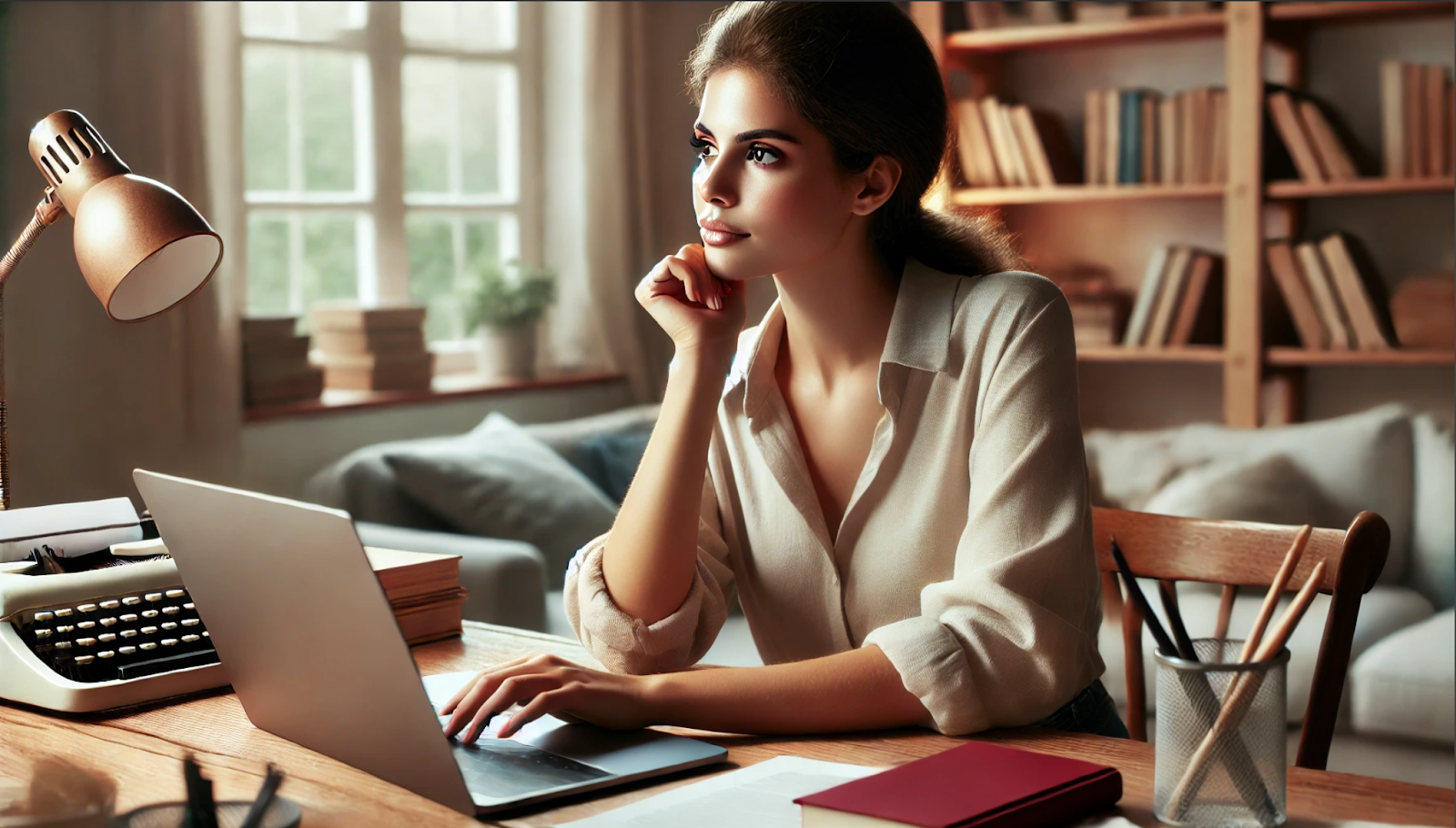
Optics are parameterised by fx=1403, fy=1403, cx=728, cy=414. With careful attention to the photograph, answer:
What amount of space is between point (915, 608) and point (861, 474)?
5.5 inches

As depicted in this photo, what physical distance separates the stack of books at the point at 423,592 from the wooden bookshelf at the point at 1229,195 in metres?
2.15

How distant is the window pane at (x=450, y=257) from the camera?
4.25 m

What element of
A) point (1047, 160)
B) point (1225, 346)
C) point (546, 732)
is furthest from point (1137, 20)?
point (546, 732)

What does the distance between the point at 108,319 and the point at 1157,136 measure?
9.14 feet

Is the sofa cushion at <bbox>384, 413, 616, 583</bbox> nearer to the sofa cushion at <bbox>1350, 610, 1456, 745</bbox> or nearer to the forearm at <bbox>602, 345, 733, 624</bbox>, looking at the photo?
the sofa cushion at <bbox>1350, 610, 1456, 745</bbox>

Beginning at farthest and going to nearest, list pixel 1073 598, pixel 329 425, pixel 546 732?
pixel 329 425 → pixel 1073 598 → pixel 546 732

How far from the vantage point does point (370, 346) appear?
3857 millimetres

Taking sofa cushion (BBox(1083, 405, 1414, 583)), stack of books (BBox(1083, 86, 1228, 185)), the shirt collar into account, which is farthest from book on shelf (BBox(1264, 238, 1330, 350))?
the shirt collar

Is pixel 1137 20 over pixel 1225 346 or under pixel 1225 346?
over

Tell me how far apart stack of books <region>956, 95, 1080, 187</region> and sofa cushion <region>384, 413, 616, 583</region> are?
165 cm

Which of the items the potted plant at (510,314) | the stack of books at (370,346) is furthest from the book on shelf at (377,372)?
the potted plant at (510,314)

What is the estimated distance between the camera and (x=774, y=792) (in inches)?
37.2

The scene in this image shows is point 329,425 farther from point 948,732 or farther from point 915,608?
point 948,732

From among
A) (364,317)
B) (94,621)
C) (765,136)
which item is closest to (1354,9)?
(364,317)
